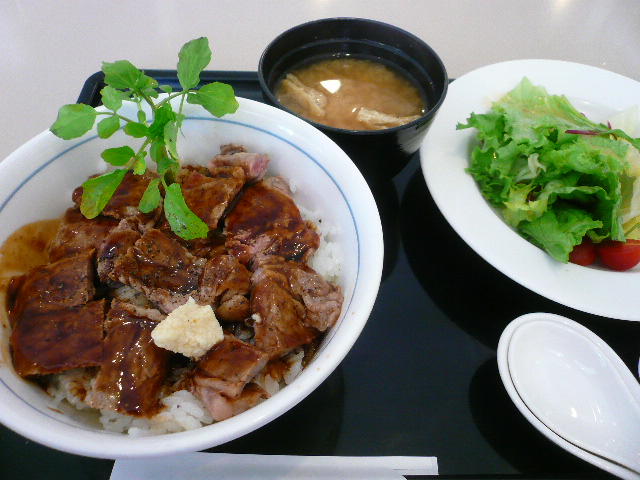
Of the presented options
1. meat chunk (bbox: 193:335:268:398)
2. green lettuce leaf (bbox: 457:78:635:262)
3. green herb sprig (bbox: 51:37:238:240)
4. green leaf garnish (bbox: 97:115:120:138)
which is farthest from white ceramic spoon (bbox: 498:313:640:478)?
green leaf garnish (bbox: 97:115:120:138)

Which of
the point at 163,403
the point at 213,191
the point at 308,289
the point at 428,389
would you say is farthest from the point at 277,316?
the point at 428,389

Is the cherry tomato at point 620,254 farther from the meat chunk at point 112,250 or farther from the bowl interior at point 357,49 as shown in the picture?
the meat chunk at point 112,250

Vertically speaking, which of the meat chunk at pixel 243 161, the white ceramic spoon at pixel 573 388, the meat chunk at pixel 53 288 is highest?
the meat chunk at pixel 243 161

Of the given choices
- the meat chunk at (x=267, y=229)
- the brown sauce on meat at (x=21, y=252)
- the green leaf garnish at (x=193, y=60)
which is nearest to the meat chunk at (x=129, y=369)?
the brown sauce on meat at (x=21, y=252)

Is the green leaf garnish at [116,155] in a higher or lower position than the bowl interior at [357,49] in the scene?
higher

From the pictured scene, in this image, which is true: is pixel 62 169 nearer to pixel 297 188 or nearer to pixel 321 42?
pixel 297 188

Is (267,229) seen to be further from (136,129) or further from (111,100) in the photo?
(111,100)
